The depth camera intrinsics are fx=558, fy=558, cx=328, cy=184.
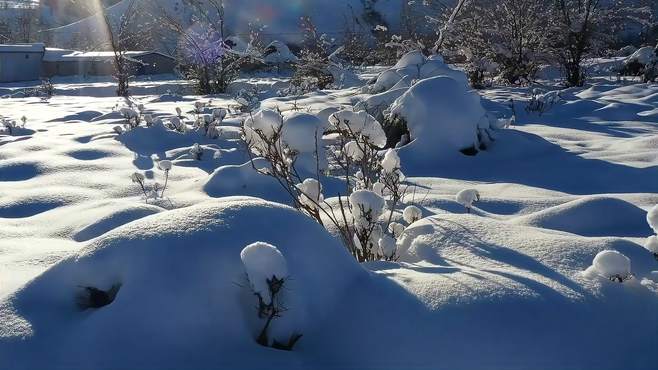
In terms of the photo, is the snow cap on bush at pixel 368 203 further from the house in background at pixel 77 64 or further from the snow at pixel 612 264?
the house in background at pixel 77 64

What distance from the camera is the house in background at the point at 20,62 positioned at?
20078 millimetres

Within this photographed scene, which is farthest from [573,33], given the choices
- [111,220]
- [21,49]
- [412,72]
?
[21,49]

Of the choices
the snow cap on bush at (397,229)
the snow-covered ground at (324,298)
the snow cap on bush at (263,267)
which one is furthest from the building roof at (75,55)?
the snow cap on bush at (263,267)

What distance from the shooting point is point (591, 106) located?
255 inches

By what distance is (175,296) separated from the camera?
1240 mm

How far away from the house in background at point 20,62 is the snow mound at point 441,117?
19.7m

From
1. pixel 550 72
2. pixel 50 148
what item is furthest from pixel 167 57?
pixel 50 148

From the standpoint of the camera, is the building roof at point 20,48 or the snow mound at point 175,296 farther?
the building roof at point 20,48

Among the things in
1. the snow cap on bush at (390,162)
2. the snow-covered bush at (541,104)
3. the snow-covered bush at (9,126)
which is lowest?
the snow-covered bush at (9,126)

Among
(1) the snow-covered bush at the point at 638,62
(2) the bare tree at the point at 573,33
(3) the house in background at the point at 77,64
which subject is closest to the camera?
(2) the bare tree at the point at 573,33

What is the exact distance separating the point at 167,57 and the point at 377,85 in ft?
61.1

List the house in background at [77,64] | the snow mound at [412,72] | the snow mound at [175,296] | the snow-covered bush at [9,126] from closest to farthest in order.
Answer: the snow mound at [175,296] < the snow-covered bush at [9,126] < the snow mound at [412,72] < the house in background at [77,64]

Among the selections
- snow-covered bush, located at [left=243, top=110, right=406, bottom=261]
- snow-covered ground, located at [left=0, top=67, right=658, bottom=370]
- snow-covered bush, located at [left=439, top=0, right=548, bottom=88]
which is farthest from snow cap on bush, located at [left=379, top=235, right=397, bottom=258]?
snow-covered bush, located at [left=439, top=0, right=548, bottom=88]

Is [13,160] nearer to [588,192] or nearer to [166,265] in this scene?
[166,265]
